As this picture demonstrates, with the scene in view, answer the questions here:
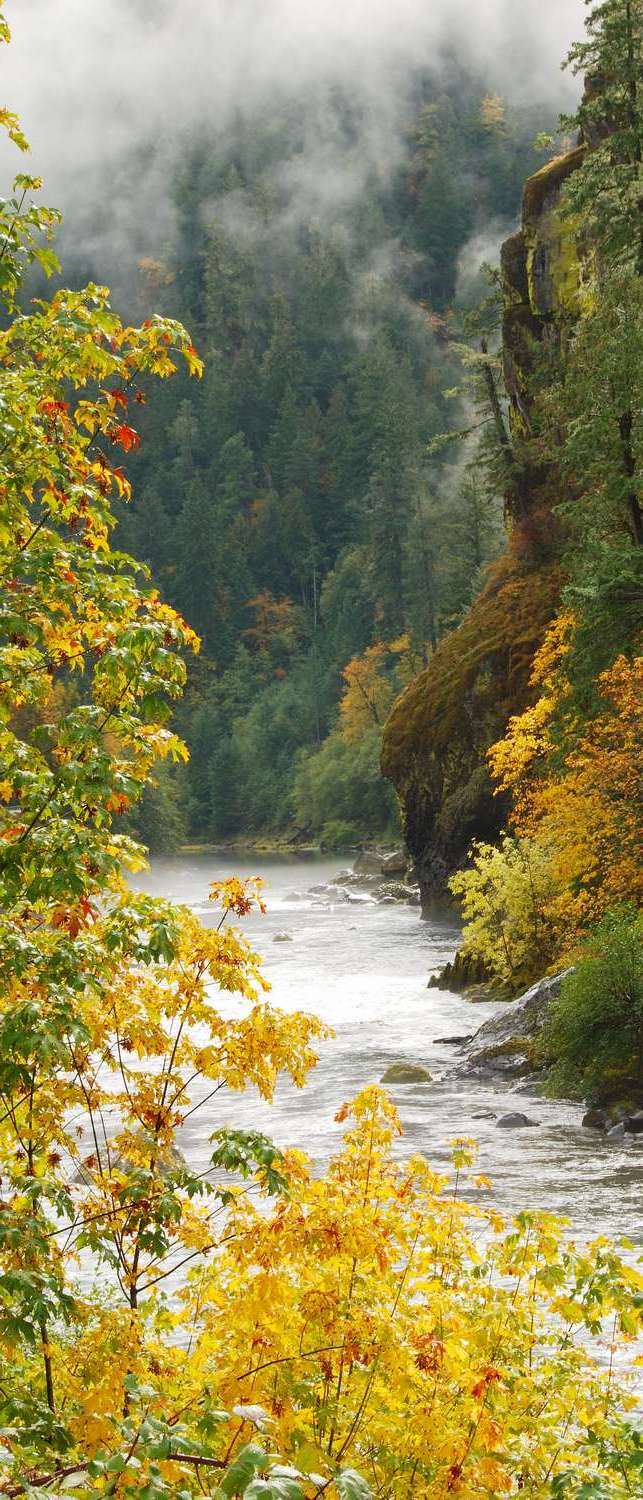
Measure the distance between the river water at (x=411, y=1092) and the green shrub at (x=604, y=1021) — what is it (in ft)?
1.80

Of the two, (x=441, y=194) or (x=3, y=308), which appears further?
(x=441, y=194)

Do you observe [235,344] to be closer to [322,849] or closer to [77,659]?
[322,849]

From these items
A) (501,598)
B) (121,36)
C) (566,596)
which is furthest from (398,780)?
(121,36)

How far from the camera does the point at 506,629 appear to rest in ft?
115

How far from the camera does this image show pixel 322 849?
78125mm

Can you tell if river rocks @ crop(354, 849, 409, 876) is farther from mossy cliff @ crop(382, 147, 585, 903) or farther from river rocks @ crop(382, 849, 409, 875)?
mossy cliff @ crop(382, 147, 585, 903)

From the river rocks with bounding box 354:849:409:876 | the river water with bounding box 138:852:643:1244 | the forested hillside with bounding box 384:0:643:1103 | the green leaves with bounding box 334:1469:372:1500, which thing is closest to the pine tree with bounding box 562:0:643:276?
the forested hillside with bounding box 384:0:643:1103

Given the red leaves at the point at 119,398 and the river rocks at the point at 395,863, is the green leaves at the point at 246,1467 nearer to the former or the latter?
the red leaves at the point at 119,398

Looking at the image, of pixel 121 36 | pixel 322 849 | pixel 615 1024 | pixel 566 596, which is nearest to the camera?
pixel 615 1024

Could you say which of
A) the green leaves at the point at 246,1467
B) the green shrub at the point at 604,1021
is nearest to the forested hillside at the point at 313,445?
the green shrub at the point at 604,1021

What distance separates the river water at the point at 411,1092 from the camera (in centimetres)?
1285

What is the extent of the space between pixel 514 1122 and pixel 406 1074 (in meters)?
3.27

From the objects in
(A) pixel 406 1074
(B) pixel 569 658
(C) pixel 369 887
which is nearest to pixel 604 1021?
(A) pixel 406 1074

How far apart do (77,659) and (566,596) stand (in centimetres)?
1770
